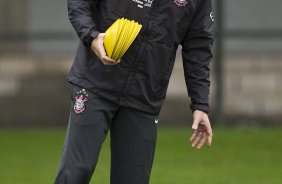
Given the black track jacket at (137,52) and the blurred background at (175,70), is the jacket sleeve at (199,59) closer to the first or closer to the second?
the black track jacket at (137,52)

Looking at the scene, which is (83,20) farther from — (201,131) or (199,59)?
(201,131)

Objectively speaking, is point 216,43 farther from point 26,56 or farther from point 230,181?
point 230,181

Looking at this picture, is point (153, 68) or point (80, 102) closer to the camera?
point (80, 102)

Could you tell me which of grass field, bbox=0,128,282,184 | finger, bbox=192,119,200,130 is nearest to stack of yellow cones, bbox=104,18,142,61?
finger, bbox=192,119,200,130

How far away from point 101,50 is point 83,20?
250 millimetres

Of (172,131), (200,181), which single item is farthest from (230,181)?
(172,131)

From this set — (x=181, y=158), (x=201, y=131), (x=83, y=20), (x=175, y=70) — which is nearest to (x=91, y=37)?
(x=83, y=20)

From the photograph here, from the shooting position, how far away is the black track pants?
5328 mm

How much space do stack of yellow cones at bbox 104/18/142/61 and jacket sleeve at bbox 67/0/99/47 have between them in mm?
88

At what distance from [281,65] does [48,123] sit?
12.5ft

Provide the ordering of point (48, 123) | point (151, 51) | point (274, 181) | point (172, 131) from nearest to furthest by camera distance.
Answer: point (151, 51) → point (274, 181) → point (172, 131) → point (48, 123)

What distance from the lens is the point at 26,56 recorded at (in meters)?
16.1

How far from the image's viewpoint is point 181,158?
38.4 ft

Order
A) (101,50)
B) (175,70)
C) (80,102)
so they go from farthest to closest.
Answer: (175,70), (80,102), (101,50)
